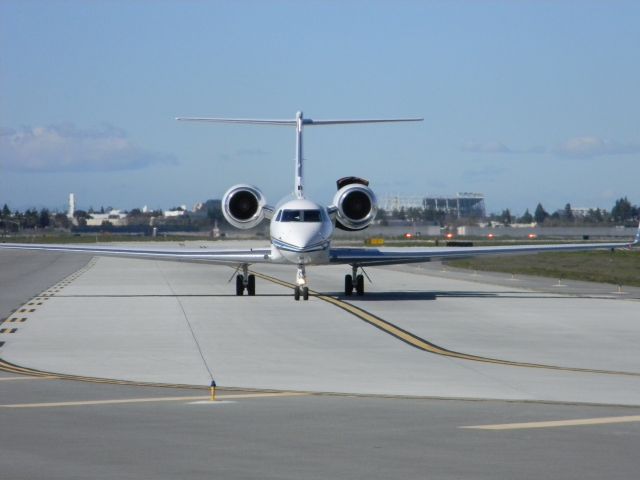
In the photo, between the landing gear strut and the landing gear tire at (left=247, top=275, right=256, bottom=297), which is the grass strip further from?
the landing gear strut

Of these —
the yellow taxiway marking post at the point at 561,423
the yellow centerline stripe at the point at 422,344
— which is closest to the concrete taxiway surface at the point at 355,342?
the yellow centerline stripe at the point at 422,344

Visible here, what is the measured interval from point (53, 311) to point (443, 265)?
138 feet

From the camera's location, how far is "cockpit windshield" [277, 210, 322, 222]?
34250 millimetres

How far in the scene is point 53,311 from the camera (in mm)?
30359

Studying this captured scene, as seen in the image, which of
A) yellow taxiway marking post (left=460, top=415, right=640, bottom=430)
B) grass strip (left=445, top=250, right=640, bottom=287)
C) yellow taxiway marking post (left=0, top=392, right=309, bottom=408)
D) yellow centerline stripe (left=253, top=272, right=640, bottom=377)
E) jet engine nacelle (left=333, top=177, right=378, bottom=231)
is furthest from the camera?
grass strip (left=445, top=250, right=640, bottom=287)

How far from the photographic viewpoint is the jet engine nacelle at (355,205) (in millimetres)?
36812

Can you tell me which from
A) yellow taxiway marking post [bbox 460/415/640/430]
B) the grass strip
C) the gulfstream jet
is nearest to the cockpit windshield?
the gulfstream jet

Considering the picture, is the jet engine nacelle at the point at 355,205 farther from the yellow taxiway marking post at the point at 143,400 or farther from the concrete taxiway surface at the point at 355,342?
the yellow taxiway marking post at the point at 143,400

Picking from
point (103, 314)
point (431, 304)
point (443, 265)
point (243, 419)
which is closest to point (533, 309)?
point (431, 304)

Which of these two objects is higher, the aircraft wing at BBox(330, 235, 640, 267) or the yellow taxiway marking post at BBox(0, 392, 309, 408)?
the aircraft wing at BBox(330, 235, 640, 267)

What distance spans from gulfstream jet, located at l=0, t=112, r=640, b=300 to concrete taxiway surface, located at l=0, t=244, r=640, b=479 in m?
2.96

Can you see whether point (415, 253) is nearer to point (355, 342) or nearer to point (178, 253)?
point (178, 253)

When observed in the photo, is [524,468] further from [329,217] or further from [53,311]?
[329,217]

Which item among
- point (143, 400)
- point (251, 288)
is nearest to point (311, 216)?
point (251, 288)
